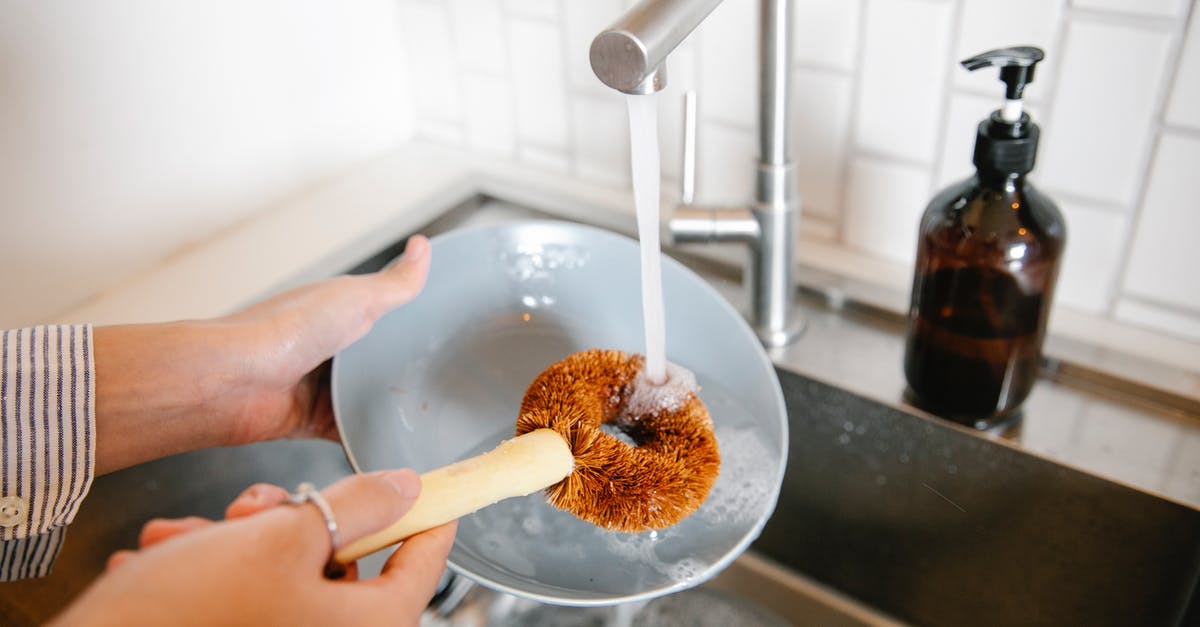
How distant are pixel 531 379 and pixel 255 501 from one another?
0.23m

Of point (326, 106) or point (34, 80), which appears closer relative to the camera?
point (34, 80)

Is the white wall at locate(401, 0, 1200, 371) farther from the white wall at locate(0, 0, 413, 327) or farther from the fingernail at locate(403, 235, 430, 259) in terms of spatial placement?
the fingernail at locate(403, 235, 430, 259)

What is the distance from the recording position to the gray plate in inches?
18.0

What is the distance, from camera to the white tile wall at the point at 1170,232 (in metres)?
0.54

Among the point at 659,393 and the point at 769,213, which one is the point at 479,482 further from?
the point at 769,213

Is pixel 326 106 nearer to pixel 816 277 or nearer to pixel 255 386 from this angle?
pixel 255 386

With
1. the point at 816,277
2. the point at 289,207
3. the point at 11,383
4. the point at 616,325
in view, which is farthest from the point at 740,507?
the point at 289,207

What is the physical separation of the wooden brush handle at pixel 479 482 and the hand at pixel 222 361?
16 cm

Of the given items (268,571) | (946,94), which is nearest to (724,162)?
(946,94)

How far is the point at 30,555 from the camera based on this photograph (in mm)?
504

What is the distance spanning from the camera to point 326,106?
2.73ft

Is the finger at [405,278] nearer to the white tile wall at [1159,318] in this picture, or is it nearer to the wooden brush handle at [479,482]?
the wooden brush handle at [479,482]

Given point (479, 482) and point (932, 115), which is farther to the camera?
point (932, 115)

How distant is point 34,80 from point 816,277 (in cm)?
57
